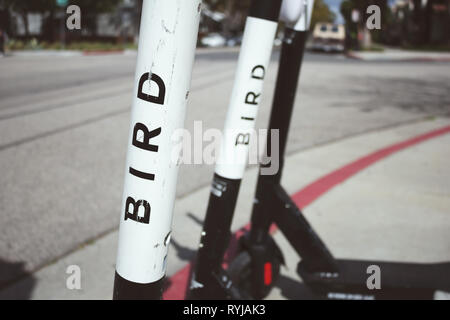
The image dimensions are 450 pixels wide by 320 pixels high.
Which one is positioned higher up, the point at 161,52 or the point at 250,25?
the point at 250,25

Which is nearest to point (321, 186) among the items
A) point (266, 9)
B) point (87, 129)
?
point (266, 9)

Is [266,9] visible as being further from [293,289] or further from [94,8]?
[94,8]

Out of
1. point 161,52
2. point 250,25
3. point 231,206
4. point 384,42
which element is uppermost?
point 384,42

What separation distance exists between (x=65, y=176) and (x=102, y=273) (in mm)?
1876

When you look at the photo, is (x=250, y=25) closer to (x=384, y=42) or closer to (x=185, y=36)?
(x=185, y=36)

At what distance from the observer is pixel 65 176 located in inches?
166

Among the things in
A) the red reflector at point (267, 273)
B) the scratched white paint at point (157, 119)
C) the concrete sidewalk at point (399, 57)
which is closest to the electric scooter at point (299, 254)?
the red reflector at point (267, 273)

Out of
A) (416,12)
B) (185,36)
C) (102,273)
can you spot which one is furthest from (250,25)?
(416,12)

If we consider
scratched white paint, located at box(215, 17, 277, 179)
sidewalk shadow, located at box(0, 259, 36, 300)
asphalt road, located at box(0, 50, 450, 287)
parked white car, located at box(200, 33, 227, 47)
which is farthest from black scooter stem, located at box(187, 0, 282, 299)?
parked white car, located at box(200, 33, 227, 47)

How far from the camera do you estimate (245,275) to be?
2.32 meters

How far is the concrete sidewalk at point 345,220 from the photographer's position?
256cm

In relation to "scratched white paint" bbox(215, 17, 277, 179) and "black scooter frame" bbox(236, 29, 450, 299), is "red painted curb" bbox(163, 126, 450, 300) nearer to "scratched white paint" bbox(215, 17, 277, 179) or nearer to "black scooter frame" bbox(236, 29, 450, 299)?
"black scooter frame" bbox(236, 29, 450, 299)

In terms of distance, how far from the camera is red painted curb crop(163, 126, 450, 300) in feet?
8.21

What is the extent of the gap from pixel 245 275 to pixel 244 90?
3.59ft
